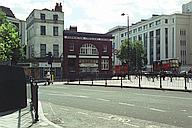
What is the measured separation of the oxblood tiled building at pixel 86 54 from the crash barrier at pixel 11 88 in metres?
54.6

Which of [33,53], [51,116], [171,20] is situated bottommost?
[51,116]

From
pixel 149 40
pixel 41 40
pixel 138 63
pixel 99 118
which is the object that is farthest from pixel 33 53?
A: pixel 149 40

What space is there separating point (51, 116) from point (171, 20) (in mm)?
110520

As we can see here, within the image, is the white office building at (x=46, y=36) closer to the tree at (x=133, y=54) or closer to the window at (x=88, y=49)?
the window at (x=88, y=49)

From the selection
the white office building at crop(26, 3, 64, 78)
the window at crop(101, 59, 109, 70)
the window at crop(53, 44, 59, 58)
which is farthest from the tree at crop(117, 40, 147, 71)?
the window at crop(53, 44, 59, 58)

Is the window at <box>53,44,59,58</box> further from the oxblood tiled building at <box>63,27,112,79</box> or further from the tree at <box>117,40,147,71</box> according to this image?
the tree at <box>117,40,147,71</box>

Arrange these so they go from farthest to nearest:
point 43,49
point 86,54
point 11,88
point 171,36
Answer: point 171,36 < point 86,54 < point 43,49 < point 11,88

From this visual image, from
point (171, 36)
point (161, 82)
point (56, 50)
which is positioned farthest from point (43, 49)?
point (171, 36)

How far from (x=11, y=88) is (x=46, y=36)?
57220mm

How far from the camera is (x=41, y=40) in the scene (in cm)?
6994

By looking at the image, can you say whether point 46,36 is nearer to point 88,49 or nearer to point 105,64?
point 88,49

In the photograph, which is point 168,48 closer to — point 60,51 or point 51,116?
point 60,51

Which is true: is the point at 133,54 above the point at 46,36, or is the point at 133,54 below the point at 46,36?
below

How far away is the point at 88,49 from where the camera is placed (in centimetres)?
7394
